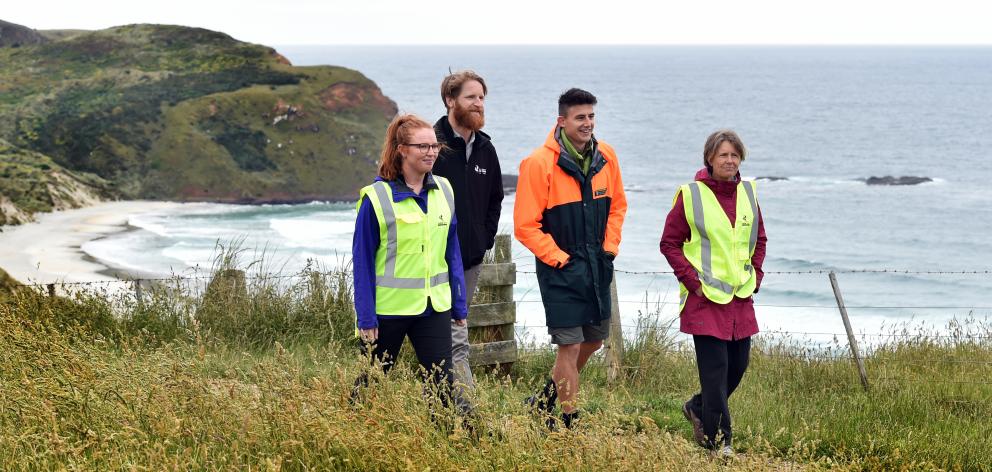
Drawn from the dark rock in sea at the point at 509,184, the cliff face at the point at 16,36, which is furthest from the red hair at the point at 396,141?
the cliff face at the point at 16,36

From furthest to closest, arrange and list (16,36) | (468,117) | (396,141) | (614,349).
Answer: (16,36), (614,349), (468,117), (396,141)

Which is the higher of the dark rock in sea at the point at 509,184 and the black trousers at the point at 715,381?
the black trousers at the point at 715,381

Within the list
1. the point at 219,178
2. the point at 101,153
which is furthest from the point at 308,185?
the point at 101,153

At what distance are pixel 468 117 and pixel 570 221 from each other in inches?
33.3

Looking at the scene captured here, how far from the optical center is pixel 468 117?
620 cm

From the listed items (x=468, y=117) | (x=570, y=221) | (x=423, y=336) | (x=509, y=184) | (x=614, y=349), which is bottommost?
(x=509, y=184)

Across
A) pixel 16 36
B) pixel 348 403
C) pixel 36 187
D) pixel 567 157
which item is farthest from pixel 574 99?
pixel 16 36

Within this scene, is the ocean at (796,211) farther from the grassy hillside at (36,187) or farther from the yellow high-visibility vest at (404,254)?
the grassy hillside at (36,187)

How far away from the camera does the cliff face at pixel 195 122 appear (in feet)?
148

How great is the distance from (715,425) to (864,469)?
84 cm

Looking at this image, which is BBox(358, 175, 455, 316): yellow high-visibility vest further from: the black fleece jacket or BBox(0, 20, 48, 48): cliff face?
BBox(0, 20, 48, 48): cliff face

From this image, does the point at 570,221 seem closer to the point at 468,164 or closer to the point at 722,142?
the point at 468,164

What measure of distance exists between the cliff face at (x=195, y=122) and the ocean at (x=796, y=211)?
9.89 feet

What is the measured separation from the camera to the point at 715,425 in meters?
6.12
